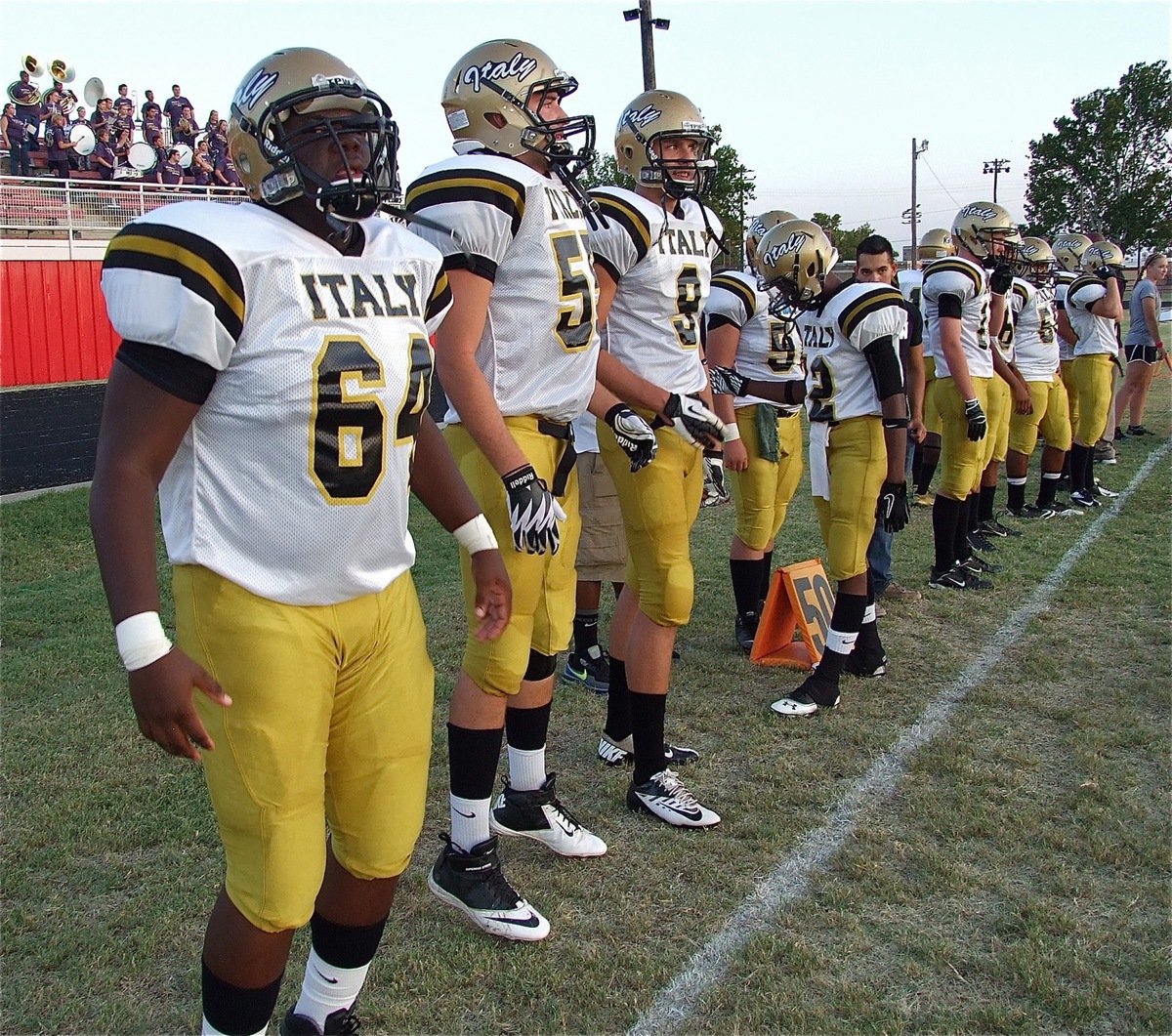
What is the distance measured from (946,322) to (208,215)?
17.1 feet

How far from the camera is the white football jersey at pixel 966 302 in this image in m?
6.34

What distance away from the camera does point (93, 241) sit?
18.5 metres

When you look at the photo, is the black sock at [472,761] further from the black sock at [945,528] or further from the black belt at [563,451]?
the black sock at [945,528]

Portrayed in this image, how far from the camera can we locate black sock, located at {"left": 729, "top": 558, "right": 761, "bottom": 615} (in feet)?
18.2

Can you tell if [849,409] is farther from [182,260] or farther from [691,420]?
[182,260]

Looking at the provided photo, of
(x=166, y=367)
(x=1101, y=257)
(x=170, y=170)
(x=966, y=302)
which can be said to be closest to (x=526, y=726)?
(x=166, y=367)

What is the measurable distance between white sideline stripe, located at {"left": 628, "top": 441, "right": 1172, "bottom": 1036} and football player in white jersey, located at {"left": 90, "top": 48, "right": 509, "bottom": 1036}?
907 mm

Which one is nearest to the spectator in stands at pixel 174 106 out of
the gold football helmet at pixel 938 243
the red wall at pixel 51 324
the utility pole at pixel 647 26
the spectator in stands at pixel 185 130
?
the spectator in stands at pixel 185 130

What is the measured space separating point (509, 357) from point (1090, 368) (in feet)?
25.2

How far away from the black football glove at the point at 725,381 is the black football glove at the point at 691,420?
1560mm

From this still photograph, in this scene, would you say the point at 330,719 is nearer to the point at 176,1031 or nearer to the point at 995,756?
the point at 176,1031

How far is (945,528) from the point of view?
6.44 m

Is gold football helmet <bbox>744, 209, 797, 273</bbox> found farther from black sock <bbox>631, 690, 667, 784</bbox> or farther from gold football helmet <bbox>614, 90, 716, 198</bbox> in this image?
black sock <bbox>631, 690, 667, 784</bbox>

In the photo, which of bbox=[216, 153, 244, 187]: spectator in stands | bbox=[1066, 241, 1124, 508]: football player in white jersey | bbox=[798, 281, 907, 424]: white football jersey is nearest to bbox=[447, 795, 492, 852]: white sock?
bbox=[798, 281, 907, 424]: white football jersey
